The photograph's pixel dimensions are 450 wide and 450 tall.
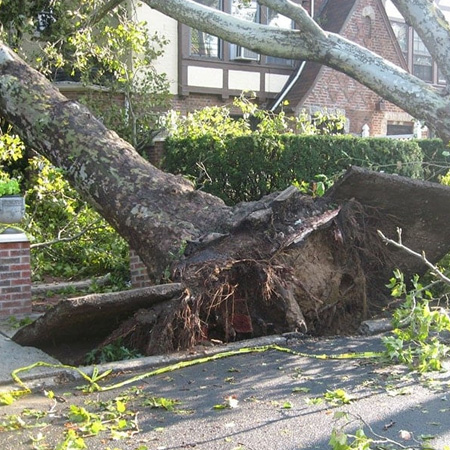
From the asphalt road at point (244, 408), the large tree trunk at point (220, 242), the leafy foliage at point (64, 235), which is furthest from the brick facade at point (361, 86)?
the asphalt road at point (244, 408)

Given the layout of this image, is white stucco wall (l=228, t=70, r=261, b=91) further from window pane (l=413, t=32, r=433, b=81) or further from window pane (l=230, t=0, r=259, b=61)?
window pane (l=413, t=32, r=433, b=81)

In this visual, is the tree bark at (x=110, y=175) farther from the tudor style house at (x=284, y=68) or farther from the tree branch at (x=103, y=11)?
the tudor style house at (x=284, y=68)

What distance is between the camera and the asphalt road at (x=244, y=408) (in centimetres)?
367

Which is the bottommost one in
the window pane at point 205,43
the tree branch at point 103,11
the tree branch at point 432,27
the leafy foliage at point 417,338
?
the leafy foliage at point 417,338

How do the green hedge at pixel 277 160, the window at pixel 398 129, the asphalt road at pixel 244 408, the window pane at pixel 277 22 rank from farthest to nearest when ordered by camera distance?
the window at pixel 398 129 < the window pane at pixel 277 22 < the green hedge at pixel 277 160 < the asphalt road at pixel 244 408

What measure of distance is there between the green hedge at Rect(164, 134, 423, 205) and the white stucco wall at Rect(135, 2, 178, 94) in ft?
18.1

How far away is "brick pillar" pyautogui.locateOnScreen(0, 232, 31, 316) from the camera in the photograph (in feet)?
22.8

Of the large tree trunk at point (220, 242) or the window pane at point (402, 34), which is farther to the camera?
the window pane at point (402, 34)

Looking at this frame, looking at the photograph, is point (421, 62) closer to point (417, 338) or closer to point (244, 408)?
point (417, 338)

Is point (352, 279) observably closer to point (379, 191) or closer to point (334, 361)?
point (379, 191)

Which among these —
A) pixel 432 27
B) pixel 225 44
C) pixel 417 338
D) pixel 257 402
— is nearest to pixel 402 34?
pixel 225 44

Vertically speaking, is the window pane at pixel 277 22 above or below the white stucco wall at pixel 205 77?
above

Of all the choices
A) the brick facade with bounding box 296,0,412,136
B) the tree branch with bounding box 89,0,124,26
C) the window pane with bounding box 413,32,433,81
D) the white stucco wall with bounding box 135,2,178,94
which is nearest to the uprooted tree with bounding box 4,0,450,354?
the tree branch with bounding box 89,0,124,26

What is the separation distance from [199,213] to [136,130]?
27.5 ft
